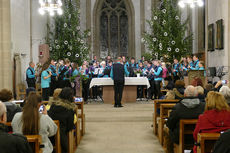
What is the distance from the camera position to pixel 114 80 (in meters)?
11.8

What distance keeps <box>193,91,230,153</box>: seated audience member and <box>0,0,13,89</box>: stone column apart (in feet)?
30.0

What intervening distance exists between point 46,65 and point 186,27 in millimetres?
8878

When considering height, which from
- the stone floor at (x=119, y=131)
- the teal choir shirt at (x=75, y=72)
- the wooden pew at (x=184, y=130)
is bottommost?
the stone floor at (x=119, y=131)

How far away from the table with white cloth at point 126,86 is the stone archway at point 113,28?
9.50 m

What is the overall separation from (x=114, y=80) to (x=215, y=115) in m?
7.68

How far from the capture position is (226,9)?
41.9ft

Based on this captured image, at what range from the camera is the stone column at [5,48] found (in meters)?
12.0

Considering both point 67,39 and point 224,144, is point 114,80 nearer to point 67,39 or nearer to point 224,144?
point 67,39

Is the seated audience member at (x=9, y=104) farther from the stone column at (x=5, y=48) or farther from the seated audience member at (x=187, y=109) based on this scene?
the stone column at (x=5, y=48)

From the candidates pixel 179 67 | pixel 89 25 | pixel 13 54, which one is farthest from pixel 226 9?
pixel 89 25

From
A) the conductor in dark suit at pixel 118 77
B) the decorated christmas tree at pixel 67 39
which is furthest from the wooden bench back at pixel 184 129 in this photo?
the decorated christmas tree at pixel 67 39

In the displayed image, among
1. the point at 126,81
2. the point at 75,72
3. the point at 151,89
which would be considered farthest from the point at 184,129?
the point at 151,89

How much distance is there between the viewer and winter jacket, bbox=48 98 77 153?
552 centimetres

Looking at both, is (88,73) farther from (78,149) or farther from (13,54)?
(78,149)
